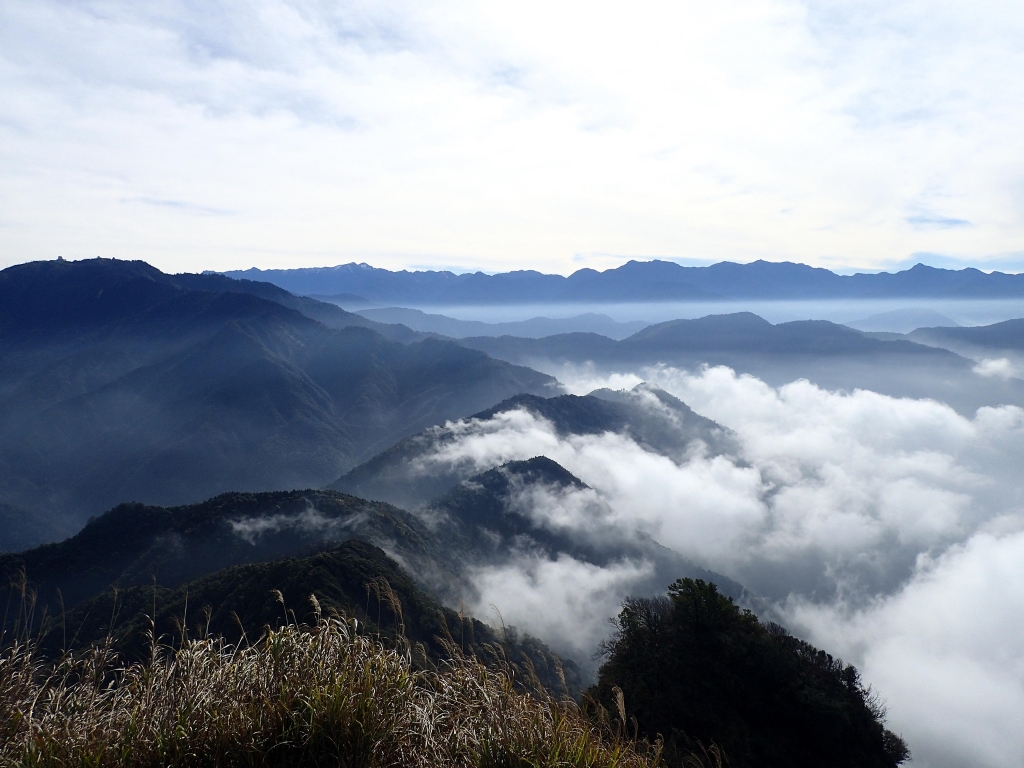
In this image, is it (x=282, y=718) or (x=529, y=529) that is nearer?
(x=282, y=718)

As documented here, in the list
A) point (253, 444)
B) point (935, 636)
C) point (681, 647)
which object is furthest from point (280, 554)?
point (935, 636)

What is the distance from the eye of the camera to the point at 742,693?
16781 mm

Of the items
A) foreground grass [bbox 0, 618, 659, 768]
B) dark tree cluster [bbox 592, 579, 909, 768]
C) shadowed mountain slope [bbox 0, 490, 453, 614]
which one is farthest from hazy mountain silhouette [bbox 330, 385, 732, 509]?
foreground grass [bbox 0, 618, 659, 768]

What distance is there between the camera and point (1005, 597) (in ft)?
457

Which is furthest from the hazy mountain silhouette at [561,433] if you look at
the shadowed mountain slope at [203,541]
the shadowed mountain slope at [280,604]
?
the shadowed mountain slope at [280,604]

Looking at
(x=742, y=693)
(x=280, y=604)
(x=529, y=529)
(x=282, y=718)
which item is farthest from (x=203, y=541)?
(x=282, y=718)

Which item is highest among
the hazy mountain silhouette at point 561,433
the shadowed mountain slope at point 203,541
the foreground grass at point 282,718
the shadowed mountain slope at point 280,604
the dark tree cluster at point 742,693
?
the foreground grass at point 282,718

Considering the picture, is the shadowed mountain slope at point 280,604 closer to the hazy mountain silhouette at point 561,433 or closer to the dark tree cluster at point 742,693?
the dark tree cluster at point 742,693

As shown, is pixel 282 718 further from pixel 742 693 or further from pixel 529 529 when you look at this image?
pixel 529 529

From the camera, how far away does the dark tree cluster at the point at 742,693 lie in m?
15.2

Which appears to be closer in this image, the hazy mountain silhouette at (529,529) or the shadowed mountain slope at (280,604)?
the shadowed mountain slope at (280,604)

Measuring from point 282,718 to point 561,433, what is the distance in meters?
132

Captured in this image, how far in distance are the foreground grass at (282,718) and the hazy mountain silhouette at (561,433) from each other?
307 ft

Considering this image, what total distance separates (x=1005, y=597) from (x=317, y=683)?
19214 centimetres
